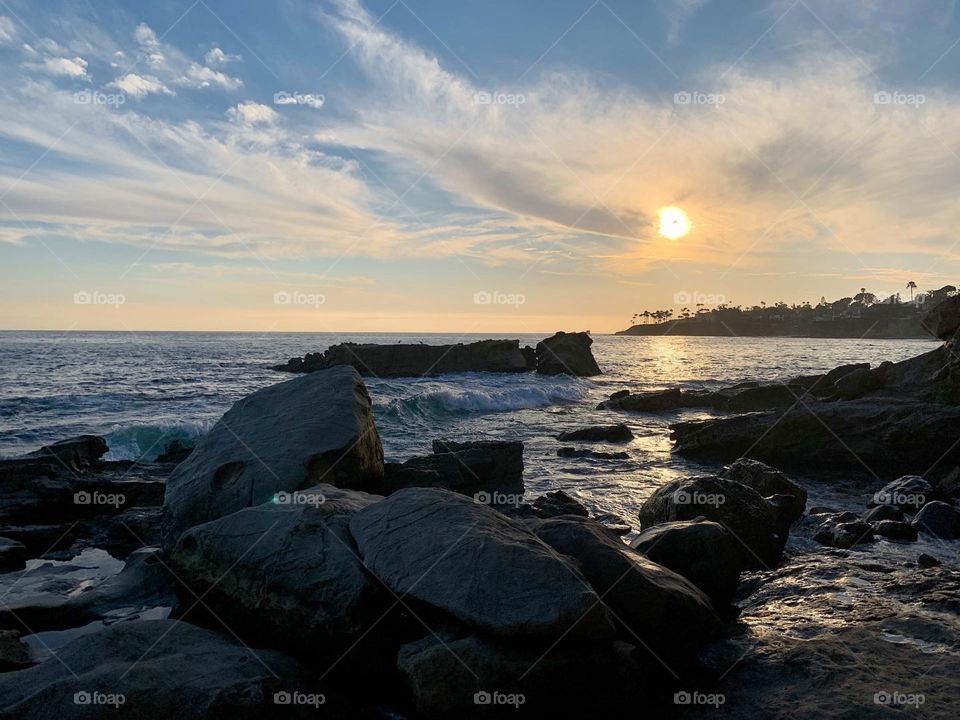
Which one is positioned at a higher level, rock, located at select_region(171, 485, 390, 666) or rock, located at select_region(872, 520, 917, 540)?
rock, located at select_region(171, 485, 390, 666)

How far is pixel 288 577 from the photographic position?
5.42 meters

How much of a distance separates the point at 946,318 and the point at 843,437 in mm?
5391

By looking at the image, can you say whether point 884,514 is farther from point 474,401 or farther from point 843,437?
point 474,401

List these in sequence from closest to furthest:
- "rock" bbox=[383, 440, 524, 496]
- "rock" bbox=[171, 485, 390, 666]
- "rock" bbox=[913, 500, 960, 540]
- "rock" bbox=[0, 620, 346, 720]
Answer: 1. "rock" bbox=[0, 620, 346, 720]
2. "rock" bbox=[171, 485, 390, 666]
3. "rock" bbox=[913, 500, 960, 540]
4. "rock" bbox=[383, 440, 524, 496]

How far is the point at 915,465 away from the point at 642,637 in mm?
12153

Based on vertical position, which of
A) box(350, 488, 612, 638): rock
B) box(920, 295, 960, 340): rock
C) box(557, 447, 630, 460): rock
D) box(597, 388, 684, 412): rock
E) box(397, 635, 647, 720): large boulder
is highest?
→ box(920, 295, 960, 340): rock

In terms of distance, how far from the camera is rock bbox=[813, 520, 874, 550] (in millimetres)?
8539

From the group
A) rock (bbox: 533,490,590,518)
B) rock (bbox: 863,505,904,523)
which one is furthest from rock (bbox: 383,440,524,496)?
rock (bbox: 863,505,904,523)

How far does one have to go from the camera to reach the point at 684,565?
6637 millimetres

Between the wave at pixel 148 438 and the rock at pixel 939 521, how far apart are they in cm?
1977

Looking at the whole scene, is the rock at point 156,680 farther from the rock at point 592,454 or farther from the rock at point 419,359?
the rock at point 419,359

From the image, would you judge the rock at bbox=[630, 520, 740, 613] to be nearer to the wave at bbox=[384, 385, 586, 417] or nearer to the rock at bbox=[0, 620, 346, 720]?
the rock at bbox=[0, 620, 346, 720]

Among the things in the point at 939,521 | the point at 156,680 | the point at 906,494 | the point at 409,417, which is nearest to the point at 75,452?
the point at 156,680

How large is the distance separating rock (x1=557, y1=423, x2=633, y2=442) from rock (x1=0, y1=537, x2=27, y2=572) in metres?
15.9
